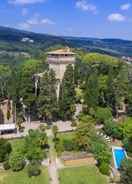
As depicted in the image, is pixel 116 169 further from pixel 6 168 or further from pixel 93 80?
pixel 93 80

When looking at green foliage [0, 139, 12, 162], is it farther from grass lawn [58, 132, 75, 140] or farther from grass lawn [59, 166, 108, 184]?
grass lawn [58, 132, 75, 140]

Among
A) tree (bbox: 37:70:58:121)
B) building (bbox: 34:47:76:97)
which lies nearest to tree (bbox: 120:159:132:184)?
tree (bbox: 37:70:58:121)

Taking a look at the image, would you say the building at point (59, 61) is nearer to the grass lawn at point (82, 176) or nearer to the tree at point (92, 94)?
the tree at point (92, 94)

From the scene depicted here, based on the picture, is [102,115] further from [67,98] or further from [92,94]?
[67,98]

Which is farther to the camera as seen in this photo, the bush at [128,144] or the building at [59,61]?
the building at [59,61]

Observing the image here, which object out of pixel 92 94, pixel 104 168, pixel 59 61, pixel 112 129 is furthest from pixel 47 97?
pixel 104 168

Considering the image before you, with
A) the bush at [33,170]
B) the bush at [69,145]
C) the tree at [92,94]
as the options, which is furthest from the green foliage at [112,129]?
the bush at [33,170]
